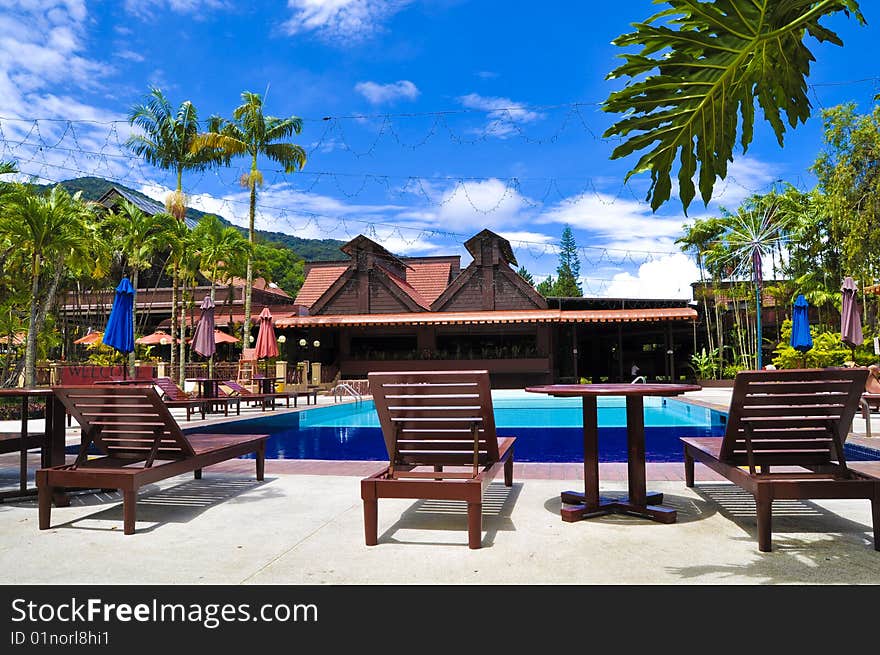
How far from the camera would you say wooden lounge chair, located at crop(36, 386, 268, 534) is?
11.5 ft

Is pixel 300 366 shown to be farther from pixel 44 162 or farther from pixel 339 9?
pixel 339 9

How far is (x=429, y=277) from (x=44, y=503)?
93.7ft

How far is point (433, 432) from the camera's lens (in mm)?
3434

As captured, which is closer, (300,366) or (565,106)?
(565,106)

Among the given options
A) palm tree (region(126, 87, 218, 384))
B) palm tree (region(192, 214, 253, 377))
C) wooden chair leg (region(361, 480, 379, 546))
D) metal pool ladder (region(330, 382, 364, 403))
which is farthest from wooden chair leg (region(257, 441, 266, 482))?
palm tree (region(126, 87, 218, 384))

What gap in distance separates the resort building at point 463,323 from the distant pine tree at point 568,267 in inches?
1283

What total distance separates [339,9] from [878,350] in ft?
Result: 50.4

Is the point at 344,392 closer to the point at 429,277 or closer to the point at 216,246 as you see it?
the point at 216,246

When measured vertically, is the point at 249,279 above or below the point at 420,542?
above

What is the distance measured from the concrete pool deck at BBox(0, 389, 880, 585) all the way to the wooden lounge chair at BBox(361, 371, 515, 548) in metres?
0.27

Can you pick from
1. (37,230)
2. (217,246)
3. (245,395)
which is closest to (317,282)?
(217,246)

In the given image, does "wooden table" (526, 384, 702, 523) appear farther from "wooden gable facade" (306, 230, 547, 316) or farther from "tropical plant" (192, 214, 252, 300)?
"wooden gable facade" (306, 230, 547, 316)

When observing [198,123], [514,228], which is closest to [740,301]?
[514,228]

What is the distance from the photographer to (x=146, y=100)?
2403 cm
